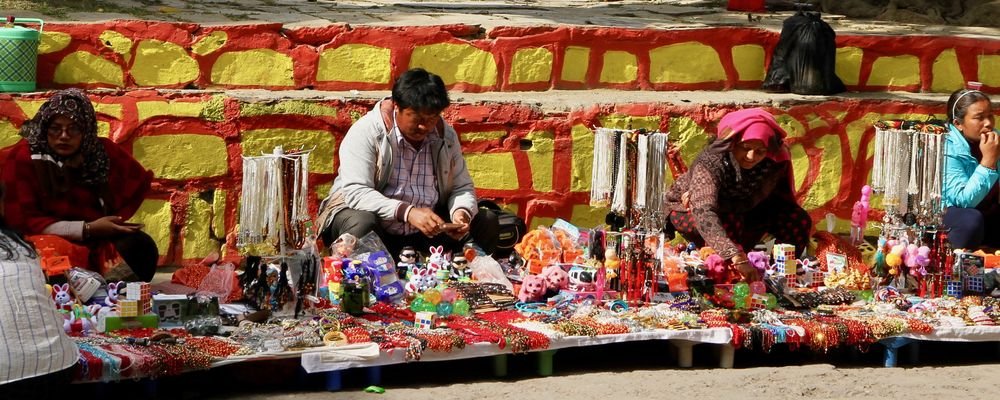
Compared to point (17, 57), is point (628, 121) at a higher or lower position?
lower

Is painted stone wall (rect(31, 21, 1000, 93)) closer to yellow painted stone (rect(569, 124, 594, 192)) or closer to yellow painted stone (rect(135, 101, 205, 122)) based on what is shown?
yellow painted stone (rect(135, 101, 205, 122))

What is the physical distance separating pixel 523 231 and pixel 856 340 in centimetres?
200

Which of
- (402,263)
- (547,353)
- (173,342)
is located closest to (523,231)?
(402,263)

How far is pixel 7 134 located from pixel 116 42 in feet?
2.93

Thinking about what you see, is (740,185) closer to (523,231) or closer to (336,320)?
(523,231)

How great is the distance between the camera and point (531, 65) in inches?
343

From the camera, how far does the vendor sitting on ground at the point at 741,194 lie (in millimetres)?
6340

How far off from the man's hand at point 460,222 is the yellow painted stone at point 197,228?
1729mm

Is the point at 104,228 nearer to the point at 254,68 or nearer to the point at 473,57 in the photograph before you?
the point at 254,68

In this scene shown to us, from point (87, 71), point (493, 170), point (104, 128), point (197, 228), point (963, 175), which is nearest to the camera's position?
point (963, 175)

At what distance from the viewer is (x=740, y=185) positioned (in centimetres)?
665

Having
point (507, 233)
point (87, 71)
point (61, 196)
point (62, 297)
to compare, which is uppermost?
point (87, 71)

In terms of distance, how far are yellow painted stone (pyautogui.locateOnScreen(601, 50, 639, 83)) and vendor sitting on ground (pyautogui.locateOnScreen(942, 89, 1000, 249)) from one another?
2.26 meters

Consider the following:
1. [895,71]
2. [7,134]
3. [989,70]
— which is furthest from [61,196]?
[989,70]
